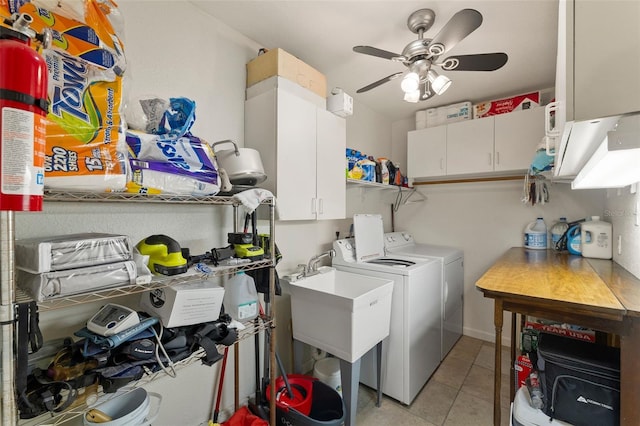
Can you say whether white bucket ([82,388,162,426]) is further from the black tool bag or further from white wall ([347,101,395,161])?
white wall ([347,101,395,161])

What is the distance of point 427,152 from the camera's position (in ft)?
10.0

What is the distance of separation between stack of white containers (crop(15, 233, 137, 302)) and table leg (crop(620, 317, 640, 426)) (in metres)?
1.94

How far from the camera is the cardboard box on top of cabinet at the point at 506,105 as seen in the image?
101 inches

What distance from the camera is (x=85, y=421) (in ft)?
3.39

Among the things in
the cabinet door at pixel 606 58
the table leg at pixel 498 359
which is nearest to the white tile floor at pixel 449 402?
the table leg at pixel 498 359

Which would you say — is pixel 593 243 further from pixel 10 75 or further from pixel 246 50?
pixel 10 75

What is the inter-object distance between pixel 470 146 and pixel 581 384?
2.18m

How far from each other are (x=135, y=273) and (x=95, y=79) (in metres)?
0.67

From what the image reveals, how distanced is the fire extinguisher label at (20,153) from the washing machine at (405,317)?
74.5 inches

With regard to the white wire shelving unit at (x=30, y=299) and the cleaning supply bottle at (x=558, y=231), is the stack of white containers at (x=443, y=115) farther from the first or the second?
the white wire shelving unit at (x=30, y=299)

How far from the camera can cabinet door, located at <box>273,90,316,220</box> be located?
1716 millimetres

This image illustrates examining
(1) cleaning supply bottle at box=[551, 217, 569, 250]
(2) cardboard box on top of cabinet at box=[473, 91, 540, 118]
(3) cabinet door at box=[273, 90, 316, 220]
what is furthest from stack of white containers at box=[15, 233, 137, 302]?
(1) cleaning supply bottle at box=[551, 217, 569, 250]

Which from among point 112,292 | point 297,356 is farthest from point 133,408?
point 297,356

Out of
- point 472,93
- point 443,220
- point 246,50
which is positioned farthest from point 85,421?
point 472,93
